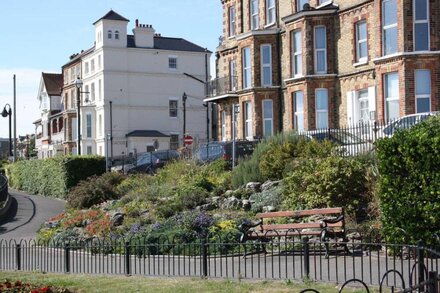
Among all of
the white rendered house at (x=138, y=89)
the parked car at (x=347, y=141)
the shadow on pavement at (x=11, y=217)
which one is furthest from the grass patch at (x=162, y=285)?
the white rendered house at (x=138, y=89)

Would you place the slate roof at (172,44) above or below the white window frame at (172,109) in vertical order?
above

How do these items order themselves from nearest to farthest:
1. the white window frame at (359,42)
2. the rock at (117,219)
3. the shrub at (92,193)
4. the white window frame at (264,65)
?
the rock at (117,219) < the shrub at (92,193) < the white window frame at (359,42) < the white window frame at (264,65)

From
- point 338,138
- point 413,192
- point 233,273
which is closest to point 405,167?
point 413,192

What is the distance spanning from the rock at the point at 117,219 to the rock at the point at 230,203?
339 cm

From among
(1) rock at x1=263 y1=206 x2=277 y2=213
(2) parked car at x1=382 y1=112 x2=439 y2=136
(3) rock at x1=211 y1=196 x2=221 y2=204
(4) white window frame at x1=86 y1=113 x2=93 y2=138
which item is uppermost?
(4) white window frame at x1=86 y1=113 x2=93 y2=138

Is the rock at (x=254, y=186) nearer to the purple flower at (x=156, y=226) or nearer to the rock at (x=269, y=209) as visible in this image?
the rock at (x=269, y=209)

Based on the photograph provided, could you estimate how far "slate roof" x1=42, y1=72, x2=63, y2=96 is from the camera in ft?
293

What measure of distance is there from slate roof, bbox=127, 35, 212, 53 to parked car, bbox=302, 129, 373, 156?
42.9 metres

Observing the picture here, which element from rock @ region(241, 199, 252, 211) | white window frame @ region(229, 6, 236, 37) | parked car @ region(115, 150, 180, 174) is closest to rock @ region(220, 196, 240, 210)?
rock @ region(241, 199, 252, 211)

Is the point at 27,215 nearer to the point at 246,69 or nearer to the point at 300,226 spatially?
the point at 246,69

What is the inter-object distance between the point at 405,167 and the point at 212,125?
56668 millimetres

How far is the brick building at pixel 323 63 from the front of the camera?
29719mm

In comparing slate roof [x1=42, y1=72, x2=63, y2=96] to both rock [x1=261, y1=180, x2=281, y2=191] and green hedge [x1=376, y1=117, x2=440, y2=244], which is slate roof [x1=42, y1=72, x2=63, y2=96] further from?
green hedge [x1=376, y1=117, x2=440, y2=244]

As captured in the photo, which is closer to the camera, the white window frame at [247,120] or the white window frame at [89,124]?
the white window frame at [247,120]
